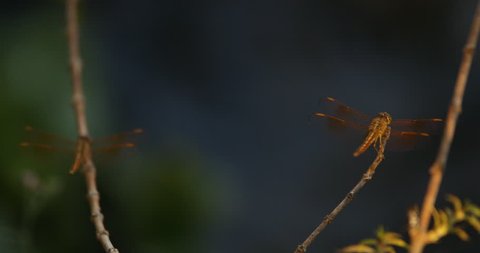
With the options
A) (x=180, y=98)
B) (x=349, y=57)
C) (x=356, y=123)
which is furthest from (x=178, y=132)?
(x=356, y=123)

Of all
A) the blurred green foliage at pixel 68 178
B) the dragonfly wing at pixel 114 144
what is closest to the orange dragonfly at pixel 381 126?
the dragonfly wing at pixel 114 144

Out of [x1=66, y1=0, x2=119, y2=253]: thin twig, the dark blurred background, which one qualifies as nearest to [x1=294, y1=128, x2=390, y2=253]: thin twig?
[x1=66, y1=0, x2=119, y2=253]: thin twig

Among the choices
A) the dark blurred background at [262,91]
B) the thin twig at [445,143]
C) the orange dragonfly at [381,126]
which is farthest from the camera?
the dark blurred background at [262,91]

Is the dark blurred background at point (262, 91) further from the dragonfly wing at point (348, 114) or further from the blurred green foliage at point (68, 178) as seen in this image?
the dragonfly wing at point (348, 114)

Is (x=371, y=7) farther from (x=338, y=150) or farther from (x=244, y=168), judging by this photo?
(x=244, y=168)

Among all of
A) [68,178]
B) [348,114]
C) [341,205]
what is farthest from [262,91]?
[341,205]

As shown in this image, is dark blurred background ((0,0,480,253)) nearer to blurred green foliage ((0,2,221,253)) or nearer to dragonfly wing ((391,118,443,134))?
blurred green foliage ((0,2,221,253))

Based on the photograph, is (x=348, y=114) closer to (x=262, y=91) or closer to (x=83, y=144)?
(x=83, y=144)
